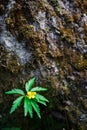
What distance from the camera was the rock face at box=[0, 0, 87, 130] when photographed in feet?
10.2

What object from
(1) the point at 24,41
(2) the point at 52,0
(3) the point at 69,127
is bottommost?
(3) the point at 69,127

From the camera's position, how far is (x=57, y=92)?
3.12 m

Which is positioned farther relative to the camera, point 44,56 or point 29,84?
point 44,56

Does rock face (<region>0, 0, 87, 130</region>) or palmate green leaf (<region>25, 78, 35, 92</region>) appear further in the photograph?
rock face (<region>0, 0, 87, 130</region>)

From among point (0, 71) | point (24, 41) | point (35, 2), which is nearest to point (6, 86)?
point (0, 71)

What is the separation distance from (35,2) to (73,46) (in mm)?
636

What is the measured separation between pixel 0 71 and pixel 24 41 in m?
0.42

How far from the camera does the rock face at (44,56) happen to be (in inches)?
122

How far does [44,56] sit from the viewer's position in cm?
312

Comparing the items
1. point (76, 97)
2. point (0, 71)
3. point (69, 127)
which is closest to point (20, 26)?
point (0, 71)

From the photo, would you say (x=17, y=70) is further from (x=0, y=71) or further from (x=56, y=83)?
(x=56, y=83)

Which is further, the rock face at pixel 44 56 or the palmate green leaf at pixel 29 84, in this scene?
the rock face at pixel 44 56

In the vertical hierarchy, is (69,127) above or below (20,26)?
below

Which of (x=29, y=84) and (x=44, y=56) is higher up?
(x=44, y=56)
